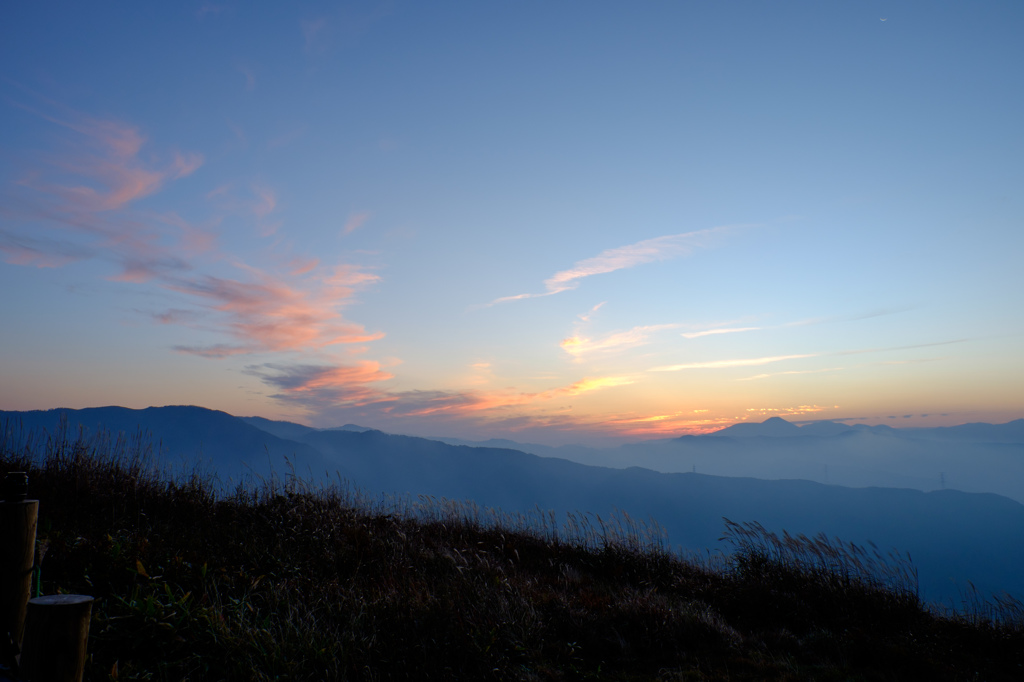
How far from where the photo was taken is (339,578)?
702 cm

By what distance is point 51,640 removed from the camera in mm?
2031

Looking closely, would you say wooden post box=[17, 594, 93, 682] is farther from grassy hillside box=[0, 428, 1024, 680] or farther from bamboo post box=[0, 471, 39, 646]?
grassy hillside box=[0, 428, 1024, 680]

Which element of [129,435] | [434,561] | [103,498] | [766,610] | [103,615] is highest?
[129,435]

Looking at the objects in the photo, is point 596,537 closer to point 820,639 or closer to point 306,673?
point 820,639

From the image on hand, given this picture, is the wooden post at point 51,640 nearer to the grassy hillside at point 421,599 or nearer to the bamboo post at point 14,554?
the bamboo post at point 14,554

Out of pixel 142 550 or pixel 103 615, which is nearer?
pixel 103 615

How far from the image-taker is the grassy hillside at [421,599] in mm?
4660

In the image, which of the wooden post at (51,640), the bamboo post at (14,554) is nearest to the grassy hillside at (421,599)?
the bamboo post at (14,554)

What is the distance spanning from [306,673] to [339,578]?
274 cm

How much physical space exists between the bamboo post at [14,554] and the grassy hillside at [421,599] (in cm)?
191

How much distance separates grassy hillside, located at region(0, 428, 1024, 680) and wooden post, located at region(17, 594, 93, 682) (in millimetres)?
2451

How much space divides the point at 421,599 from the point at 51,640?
441 cm

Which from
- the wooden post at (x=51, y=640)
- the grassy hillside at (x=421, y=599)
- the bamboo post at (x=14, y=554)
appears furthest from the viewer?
the grassy hillside at (x=421, y=599)

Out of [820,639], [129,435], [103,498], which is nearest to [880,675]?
[820,639]
